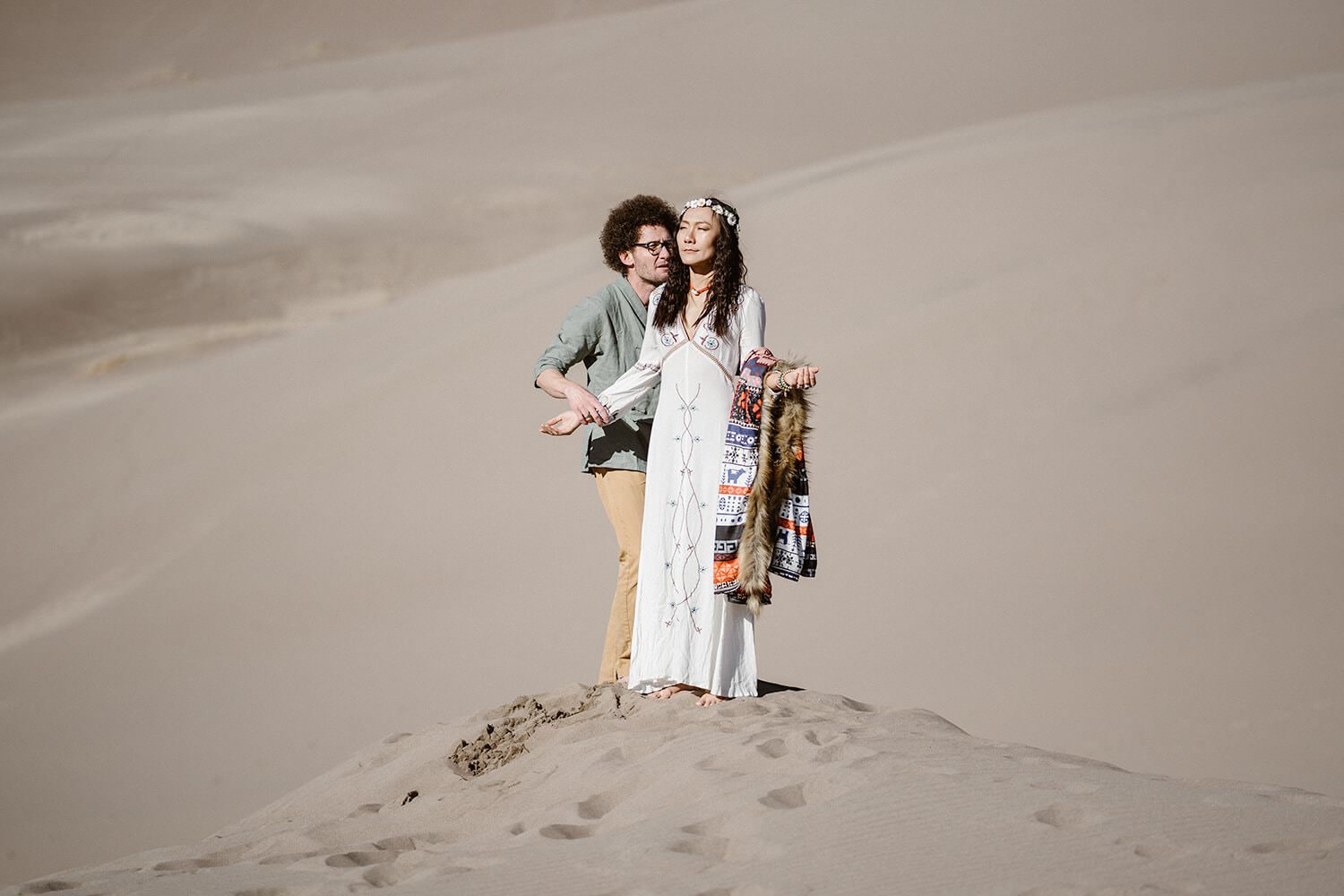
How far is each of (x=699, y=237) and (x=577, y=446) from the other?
6.74 m

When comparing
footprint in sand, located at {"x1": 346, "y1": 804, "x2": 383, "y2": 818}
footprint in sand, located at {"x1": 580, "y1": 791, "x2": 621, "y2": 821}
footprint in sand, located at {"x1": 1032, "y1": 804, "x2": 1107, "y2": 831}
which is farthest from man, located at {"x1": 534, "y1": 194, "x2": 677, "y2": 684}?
footprint in sand, located at {"x1": 1032, "y1": 804, "x2": 1107, "y2": 831}

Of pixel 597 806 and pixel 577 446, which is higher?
pixel 577 446

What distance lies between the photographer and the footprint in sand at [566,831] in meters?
3.61

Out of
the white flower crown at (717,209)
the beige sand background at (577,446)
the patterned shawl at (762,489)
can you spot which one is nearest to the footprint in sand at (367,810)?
the beige sand background at (577,446)

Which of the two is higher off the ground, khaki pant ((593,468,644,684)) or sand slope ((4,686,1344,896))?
khaki pant ((593,468,644,684))

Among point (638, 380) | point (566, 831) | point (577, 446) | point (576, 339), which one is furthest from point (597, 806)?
point (577, 446)

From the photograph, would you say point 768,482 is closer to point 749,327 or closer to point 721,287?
point 749,327

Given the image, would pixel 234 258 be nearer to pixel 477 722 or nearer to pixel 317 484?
pixel 317 484

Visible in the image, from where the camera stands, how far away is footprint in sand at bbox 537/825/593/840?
361 cm

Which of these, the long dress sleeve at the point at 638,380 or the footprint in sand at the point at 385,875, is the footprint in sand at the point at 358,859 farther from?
the long dress sleeve at the point at 638,380

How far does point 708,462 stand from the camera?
4.78m

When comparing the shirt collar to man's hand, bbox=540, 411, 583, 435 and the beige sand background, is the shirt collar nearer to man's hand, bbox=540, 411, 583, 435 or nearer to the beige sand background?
man's hand, bbox=540, 411, 583, 435

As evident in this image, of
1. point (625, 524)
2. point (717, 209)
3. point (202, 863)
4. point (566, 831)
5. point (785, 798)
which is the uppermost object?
point (717, 209)

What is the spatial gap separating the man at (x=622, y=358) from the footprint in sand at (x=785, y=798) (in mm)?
1591
